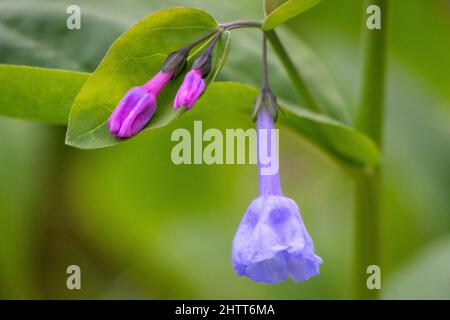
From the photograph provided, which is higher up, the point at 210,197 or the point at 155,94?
the point at 210,197

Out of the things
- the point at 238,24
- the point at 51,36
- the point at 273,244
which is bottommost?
the point at 273,244

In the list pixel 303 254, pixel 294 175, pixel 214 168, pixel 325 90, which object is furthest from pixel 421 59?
pixel 303 254

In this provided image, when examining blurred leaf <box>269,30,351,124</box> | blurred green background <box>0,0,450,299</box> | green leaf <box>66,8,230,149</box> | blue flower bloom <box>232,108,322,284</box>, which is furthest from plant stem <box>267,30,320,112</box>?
blurred green background <box>0,0,450,299</box>

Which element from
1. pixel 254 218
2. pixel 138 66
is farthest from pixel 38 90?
pixel 254 218

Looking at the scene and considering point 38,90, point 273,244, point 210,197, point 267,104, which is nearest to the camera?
point 273,244

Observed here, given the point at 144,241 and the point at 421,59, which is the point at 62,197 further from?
the point at 421,59

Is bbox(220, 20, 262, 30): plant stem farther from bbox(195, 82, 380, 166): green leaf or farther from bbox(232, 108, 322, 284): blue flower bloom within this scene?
bbox(232, 108, 322, 284): blue flower bloom

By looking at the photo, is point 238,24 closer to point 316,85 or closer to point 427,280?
point 316,85
